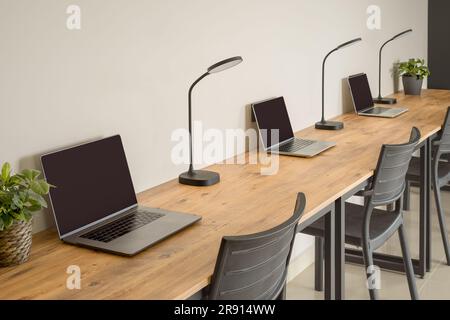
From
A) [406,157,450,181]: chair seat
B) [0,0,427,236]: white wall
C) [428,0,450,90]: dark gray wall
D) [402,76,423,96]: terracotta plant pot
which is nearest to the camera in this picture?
[0,0,427,236]: white wall

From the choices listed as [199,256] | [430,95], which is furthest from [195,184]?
[430,95]

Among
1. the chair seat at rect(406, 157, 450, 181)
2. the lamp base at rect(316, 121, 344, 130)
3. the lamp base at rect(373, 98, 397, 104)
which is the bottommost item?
the chair seat at rect(406, 157, 450, 181)

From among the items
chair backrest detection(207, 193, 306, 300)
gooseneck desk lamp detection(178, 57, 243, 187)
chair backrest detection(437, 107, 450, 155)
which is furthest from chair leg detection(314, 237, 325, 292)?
chair backrest detection(207, 193, 306, 300)

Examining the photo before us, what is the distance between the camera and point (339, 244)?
8.16ft

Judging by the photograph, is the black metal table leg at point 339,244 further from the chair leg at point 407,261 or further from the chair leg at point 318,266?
the chair leg at point 318,266

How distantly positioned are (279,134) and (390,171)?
2.08 feet

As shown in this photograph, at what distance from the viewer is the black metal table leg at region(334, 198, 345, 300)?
2.42 m

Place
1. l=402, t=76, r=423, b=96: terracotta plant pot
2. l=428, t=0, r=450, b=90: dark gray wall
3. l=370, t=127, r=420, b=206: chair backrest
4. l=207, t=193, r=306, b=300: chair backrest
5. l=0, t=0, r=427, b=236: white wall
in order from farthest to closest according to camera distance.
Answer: l=428, t=0, r=450, b=90: dark gray wall < l=402, t=76, r=423, b=96: terracotta plant pot < l=370, t=127, r=420, b=206: chair backrest < l=0, t=0, r=427, b=236: white wall < l=207, t=193, r=306, b=300: chair backrest

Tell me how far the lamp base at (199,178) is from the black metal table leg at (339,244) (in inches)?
→ 18.1

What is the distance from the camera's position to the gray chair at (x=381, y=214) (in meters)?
2.55

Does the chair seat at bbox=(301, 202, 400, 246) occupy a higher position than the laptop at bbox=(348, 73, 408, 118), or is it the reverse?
the laptop at bbox=(348, 73, 408, 118)

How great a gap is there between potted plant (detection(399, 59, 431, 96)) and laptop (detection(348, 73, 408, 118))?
67 cm

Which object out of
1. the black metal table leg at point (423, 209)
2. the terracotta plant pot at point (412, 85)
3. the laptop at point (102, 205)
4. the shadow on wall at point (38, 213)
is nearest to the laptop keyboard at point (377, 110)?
the black metal table leg at point (423, 209)

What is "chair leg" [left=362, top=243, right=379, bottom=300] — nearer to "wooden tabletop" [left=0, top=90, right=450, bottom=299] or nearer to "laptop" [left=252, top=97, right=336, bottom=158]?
"wooden tabletop" [left=0, top=90, right=450, bottom=299]
